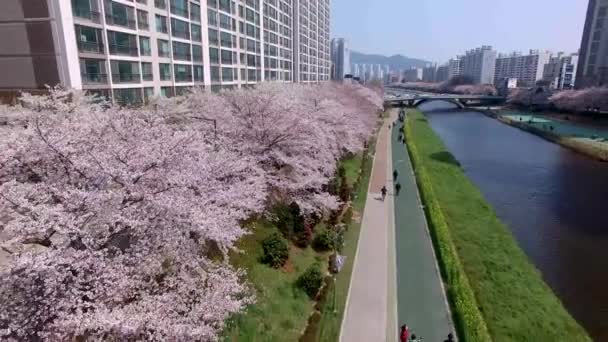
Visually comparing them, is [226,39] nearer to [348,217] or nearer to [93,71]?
[93,71]

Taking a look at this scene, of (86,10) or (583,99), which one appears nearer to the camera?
(86,10)

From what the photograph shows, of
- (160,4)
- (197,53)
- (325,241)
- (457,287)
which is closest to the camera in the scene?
(457,287)

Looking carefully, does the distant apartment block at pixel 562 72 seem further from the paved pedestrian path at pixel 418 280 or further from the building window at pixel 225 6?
the paved pedestrian path at pixel 418 280

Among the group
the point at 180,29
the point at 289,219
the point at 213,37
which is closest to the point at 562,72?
the point at 213,37

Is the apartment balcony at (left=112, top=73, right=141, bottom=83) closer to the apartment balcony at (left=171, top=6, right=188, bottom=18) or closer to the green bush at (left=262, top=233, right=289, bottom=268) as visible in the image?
the apartment balcony at (left=171, top=6, right=188, bottom=18)

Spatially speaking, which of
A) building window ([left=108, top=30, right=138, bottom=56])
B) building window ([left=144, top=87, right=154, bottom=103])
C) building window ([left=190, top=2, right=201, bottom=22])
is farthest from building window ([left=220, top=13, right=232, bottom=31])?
building window ([left=108, top=30, right=138, bottom=56])

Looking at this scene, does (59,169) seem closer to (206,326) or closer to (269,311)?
(206,326)

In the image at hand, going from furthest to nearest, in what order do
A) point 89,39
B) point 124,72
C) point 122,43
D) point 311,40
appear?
point 311,40, point 124,72, point 122,43, point 89,39

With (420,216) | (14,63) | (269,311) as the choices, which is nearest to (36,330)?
(269,311)
